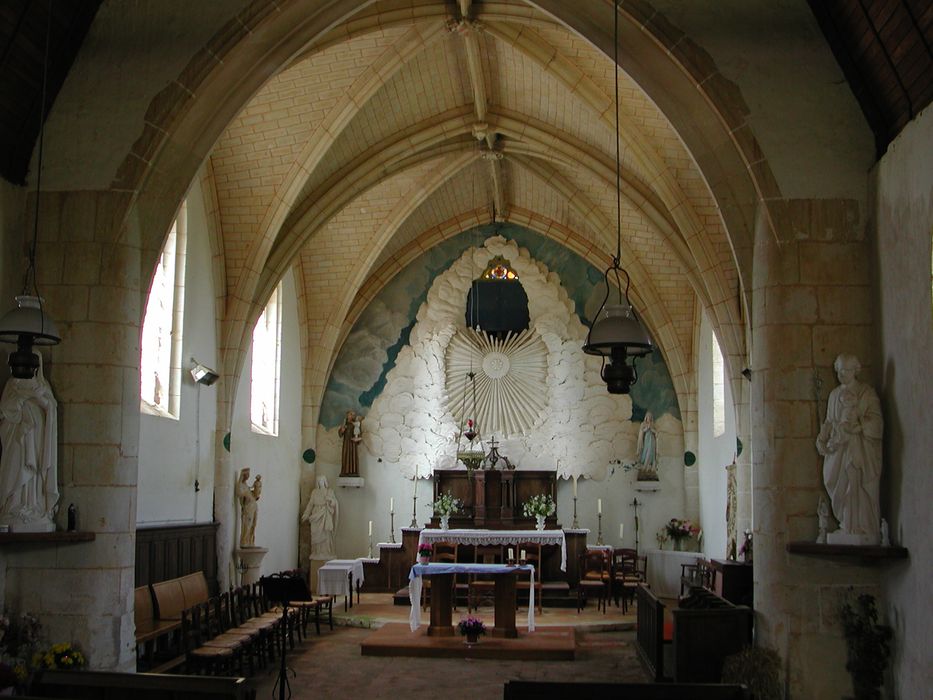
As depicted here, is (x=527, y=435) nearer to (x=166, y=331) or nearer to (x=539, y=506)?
(x=539, y=506)

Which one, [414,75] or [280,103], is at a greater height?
[414,75]

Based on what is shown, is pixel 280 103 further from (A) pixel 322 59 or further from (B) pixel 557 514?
(B) pixel 557 514

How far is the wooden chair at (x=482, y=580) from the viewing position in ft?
45.8

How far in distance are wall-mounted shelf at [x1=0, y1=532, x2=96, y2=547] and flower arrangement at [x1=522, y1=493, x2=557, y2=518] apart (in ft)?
31.1

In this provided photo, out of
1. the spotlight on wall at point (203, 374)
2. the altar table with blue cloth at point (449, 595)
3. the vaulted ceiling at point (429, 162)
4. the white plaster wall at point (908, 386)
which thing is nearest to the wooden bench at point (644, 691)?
the white plaster wall at point (908, 386)

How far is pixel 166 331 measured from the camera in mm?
12266

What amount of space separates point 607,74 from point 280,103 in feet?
13.2

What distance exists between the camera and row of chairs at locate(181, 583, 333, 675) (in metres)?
9.40

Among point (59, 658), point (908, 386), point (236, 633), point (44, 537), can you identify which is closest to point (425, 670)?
point (236, 633)

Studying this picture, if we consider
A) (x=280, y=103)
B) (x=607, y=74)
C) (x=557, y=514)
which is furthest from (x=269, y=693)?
(x=557, y=514)

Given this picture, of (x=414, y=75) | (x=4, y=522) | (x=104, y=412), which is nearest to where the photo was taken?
(x=4, y=522)

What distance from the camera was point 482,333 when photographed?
60.7 feet

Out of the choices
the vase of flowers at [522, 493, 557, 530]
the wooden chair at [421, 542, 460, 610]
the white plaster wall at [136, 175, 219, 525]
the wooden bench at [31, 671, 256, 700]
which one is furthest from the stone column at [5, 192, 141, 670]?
the vase of flowers at [522, 493, 557, 530]

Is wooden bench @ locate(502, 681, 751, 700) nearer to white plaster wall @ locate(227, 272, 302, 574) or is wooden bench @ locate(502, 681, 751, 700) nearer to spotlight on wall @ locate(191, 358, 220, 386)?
spotlight on wall @ locate(191, 358, 220, 386)
